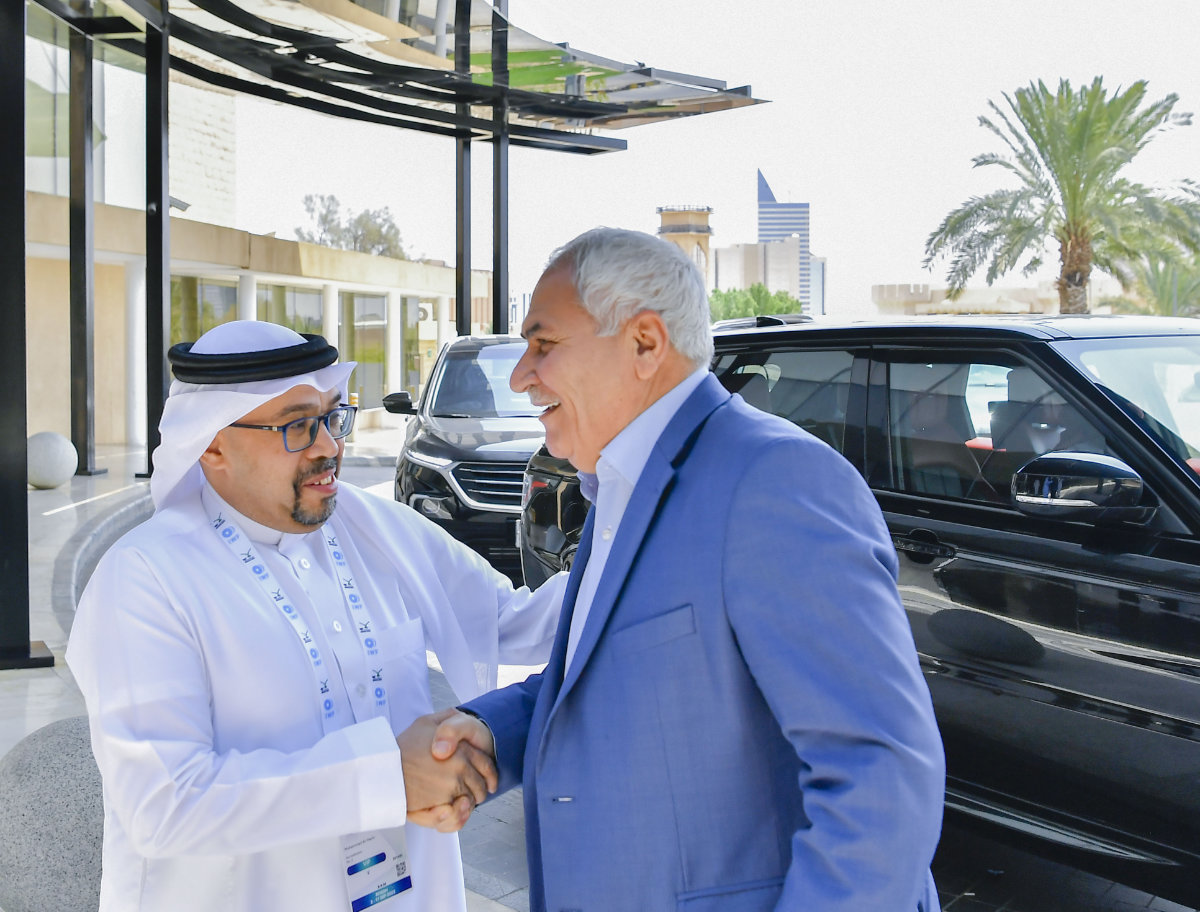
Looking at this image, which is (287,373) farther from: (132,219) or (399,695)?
(132,219)

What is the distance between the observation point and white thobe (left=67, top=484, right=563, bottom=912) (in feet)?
5.99

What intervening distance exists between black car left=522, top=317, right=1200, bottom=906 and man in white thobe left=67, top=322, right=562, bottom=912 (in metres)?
1.80

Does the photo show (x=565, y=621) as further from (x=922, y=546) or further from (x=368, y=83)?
(x=368, y=83)

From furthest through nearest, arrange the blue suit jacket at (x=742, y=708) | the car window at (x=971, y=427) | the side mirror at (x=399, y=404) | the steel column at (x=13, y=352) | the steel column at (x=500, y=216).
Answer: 1. the steel column at (x=500, y=216)
2. the side mirror at (x=399, y=404)
3. the steel column at (x=13, y=352)
4. the car window at (x=971, y=427)
5. the blue suit jacket at (x=742, y=708)

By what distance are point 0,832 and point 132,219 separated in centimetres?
1798

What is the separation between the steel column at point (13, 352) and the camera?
6.02 m

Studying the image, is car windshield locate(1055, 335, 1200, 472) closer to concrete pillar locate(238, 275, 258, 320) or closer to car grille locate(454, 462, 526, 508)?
car grille locate(454, 462, 526, 508)

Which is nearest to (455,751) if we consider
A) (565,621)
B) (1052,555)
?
(565,621)

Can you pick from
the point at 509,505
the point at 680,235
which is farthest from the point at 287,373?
the point at 680,235

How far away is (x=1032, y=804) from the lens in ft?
11.3

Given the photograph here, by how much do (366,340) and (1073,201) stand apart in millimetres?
18806

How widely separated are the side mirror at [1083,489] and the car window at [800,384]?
1.03 m

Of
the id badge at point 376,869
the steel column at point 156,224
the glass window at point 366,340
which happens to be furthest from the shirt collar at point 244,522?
the glass window at point 366,340

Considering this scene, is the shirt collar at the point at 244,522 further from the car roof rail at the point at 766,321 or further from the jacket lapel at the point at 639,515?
the car roof rail at the point at 766,321
